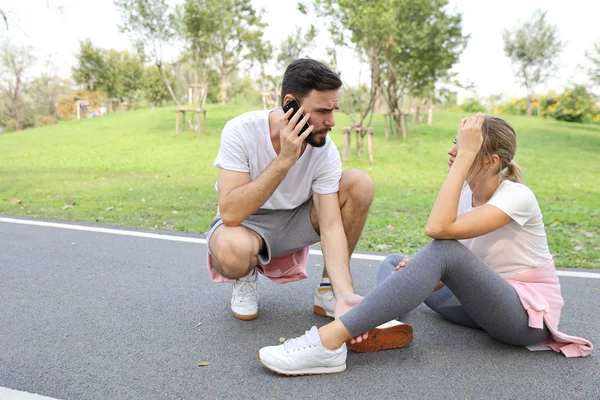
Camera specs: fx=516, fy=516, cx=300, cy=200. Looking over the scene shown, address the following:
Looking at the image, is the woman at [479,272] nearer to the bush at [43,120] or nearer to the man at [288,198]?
the man at [288,198]

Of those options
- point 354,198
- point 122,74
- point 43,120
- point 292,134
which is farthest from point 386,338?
point 43,120

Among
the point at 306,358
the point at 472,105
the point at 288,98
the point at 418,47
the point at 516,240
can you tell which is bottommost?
the point at 306,358

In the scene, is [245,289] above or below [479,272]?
below

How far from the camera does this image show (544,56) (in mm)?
23750

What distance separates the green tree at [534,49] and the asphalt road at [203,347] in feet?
74.1

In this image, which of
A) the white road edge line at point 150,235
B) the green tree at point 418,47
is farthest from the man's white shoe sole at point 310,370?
the green tree at point 418,47

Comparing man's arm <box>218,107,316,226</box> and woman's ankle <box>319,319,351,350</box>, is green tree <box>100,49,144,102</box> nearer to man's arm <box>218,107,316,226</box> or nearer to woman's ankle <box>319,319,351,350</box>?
man's arm <box>218,107,316,226</box>

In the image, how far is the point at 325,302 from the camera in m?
2.90

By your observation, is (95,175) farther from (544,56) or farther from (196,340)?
(544,56)

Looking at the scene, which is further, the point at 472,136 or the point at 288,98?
the point at 288,98

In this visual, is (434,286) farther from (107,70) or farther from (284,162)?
(107,70)

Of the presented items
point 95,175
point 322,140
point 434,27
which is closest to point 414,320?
point 322,140

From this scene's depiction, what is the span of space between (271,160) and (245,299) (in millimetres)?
792

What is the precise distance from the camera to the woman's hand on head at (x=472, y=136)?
2.23 m
